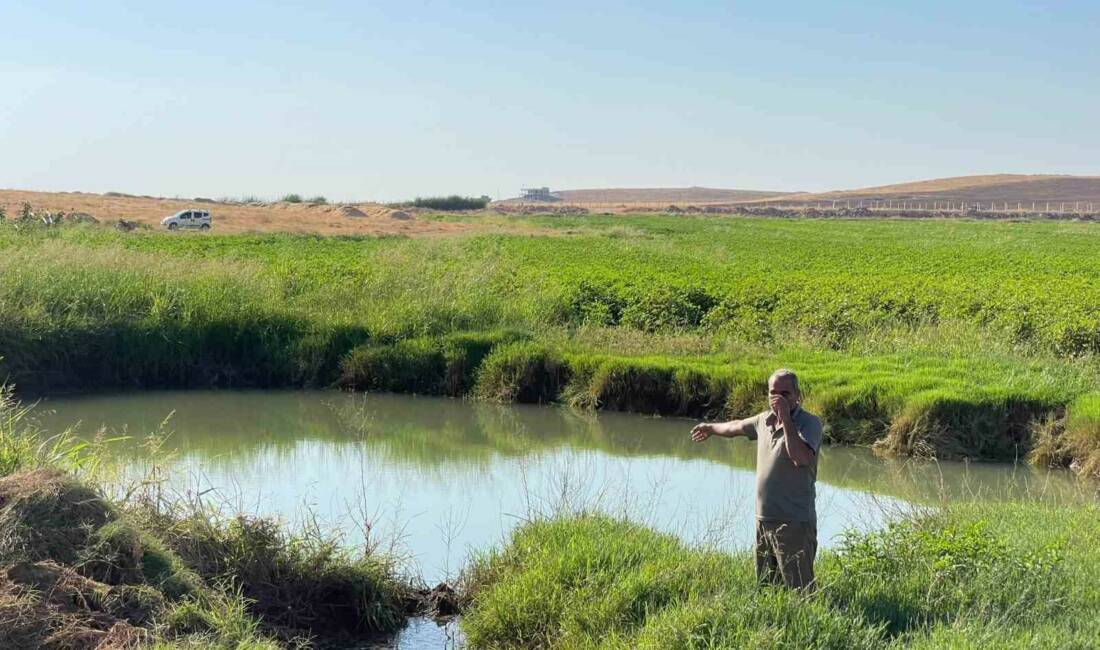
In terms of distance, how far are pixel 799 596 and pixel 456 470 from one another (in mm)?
8251

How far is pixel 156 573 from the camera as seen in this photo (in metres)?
7.50

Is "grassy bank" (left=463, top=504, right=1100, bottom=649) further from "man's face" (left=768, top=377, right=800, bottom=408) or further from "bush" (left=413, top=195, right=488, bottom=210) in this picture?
"bush" (left=413, top=195, right=488, bottom=210)

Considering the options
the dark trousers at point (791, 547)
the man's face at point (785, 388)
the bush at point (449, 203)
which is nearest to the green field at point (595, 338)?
the dark trousers at point (791, 547)

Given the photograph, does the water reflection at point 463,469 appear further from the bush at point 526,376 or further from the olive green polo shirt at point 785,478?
the olive green polo shirt at point 785,478

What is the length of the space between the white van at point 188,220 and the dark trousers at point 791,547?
175 ft

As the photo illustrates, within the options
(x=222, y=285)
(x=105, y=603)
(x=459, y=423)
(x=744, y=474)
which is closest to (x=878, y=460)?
(x=744, y=474)

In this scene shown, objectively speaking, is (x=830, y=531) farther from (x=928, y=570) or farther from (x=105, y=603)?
(x=105, y=603)

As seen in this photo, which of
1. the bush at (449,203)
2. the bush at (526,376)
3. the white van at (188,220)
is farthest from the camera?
the bush at (449,203)

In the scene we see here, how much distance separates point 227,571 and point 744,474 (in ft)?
26.6

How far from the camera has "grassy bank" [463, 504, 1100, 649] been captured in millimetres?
6520

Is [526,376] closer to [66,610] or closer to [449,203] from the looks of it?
[66,610]

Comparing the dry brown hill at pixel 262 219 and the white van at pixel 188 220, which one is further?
the dry brown hill at pixel 262 219

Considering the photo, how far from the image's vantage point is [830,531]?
1116 centimetres

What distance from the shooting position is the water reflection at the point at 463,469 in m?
11.0
